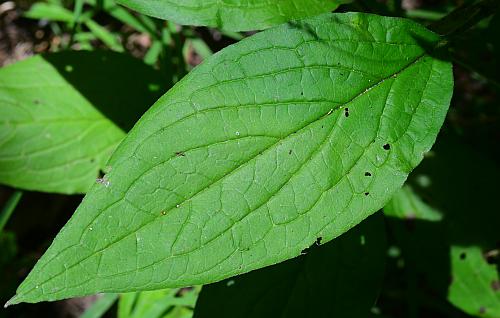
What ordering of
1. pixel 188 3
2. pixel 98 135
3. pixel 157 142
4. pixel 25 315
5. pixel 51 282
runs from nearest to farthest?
1. pixel 51 282
2. pixel 157 142
3. pixel 188 3
4. pixel 98 135
5. pixel 25 315

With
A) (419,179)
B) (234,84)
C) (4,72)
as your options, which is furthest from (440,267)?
(4,72)

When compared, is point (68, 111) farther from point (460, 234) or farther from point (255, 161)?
point (460, 234)

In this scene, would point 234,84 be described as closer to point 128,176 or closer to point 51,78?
point 128,176

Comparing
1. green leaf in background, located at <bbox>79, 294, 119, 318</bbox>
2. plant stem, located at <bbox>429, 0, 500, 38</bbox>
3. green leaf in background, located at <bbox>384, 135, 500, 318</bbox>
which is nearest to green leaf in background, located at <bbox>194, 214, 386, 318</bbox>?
green leaf in background, located at <bbox>384, 135, 500, 318</bbox>

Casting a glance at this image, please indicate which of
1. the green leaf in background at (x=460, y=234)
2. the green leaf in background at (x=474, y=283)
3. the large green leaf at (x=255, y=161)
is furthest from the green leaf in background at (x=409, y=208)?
the large green leaf at (x=255, y=161)

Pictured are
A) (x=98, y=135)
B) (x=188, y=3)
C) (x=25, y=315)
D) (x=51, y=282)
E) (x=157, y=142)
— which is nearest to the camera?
(x=51, y=282)

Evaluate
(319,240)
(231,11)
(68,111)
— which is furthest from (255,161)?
(68,111)
